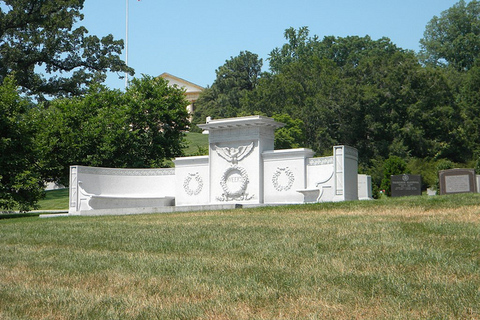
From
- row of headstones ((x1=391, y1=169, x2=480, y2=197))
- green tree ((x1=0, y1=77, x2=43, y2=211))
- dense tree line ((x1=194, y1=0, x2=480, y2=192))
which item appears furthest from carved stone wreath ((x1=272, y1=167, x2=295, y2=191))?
dense tree line ((x1=194, y1=0, x2=480, y2=192))

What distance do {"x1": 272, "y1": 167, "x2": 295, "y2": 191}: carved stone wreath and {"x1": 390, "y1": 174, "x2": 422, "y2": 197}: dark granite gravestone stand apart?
21.4ft

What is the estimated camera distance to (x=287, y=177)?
21.8 m

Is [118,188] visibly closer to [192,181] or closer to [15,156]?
[192,181]

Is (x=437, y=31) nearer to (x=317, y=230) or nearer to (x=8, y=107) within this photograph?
(x=8, y=107)

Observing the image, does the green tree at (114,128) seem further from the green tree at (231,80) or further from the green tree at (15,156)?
the green tree at (231,80)

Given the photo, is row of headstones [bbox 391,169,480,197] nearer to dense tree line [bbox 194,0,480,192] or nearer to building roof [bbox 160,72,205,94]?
dense tree line [bbox 194,0,480,192]

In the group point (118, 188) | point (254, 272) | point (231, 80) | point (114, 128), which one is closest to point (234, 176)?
point (118, 188)

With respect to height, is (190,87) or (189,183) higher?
(190,87)

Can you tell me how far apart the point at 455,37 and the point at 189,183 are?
6645 cm

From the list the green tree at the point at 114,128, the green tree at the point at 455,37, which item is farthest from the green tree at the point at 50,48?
the green tree at the point at 455,37

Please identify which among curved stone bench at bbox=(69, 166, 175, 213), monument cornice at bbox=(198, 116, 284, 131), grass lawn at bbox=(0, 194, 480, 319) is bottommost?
grass lawn at bbox=(0, 194, 480, 319)

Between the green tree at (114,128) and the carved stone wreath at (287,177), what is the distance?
365 inches

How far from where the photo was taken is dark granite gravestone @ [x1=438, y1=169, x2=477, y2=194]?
2381 cm

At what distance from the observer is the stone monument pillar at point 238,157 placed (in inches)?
872
